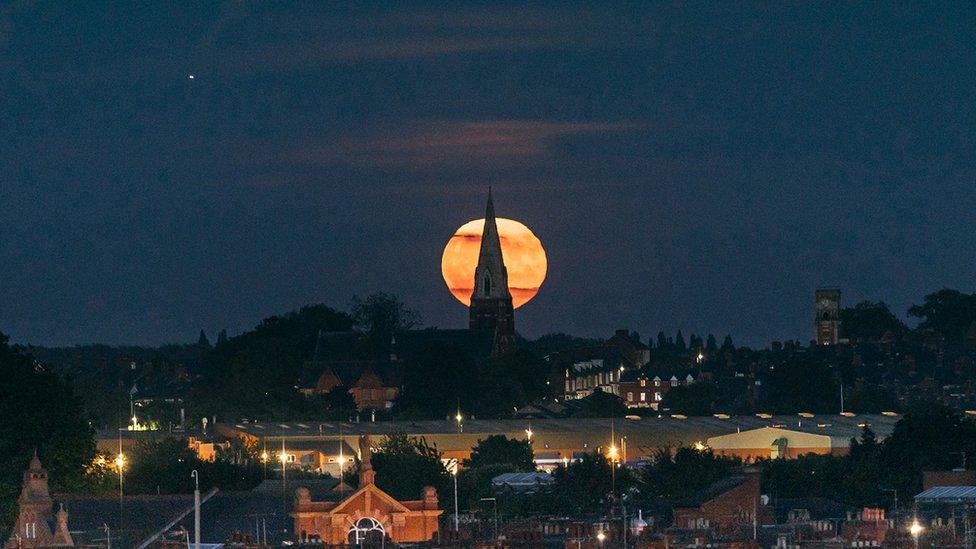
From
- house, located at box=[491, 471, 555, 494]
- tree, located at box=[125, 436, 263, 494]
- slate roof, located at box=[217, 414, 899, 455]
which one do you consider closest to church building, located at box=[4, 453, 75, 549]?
tree, located at box=[125, 436, 263, 494]

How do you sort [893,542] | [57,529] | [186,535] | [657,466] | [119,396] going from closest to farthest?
[893,542]
[186,535]
[57,529]
[657,466]
[119,396]

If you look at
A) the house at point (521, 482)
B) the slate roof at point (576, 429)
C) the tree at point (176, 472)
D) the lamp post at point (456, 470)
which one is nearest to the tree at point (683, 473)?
the house at point (521, 482)

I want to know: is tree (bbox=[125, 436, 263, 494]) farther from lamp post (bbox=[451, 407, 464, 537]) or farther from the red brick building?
the red brick building

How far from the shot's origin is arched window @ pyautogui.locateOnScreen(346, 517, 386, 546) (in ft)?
285

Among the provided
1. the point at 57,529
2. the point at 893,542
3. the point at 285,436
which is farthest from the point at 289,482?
the point at 285,436

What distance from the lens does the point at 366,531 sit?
88.2 metres

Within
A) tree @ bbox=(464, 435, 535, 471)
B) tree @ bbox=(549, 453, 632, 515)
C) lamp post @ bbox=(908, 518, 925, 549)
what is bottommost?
lamp post @ bbox=(908, 518, 925, 549)

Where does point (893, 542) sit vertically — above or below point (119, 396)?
below

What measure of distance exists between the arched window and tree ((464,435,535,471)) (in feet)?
152

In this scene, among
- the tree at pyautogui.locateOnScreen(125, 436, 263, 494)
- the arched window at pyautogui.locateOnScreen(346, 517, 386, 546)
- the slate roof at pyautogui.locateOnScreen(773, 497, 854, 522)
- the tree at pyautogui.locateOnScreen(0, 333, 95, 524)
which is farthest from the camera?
the tree at pyautogui.locateOnScreen(125, 436, 263, 494)

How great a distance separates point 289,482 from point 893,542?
40.9 metres

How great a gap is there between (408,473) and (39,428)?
1285 cm

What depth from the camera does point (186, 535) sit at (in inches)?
3088

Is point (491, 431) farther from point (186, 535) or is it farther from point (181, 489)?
point (186, 535)
